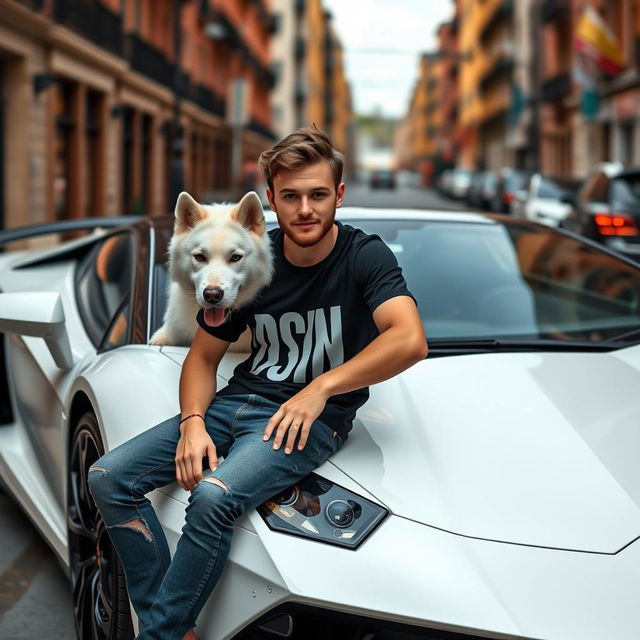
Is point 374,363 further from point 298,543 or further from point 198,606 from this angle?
point 198,606

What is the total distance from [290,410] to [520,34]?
60.6 meters

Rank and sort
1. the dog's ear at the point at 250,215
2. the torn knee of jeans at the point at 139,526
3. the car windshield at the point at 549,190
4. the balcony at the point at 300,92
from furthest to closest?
the balcony at the point at 300,92
the car windshield at the point at 549,190
the dog's ear at the point at 250,215
the torn knee of jeans at the point at 139,526

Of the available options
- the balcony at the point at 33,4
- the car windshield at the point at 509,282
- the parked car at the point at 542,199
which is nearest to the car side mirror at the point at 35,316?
the car windshield at the point at 509,282

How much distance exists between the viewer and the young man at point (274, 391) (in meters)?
2.33

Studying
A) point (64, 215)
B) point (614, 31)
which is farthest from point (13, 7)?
point (614, 31)

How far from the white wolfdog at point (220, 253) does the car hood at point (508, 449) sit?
0.46 metres

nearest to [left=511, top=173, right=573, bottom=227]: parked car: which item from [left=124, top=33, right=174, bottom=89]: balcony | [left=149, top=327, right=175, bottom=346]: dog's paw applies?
[left=124, top=33, right=174, bottom=89]: balcony

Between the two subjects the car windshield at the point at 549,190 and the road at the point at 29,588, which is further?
the car windshield at the point at 549,190

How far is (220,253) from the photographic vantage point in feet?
9.09

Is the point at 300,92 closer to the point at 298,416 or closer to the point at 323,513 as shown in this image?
the point at 298,416

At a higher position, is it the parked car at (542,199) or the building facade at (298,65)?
the building facade at (298,65)

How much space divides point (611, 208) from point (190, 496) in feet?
32.2

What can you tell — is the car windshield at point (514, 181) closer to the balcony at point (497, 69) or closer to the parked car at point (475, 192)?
the parked car at point (475, 192)

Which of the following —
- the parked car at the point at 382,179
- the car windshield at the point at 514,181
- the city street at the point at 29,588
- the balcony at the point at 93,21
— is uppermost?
the balcony at the point at 93,21
